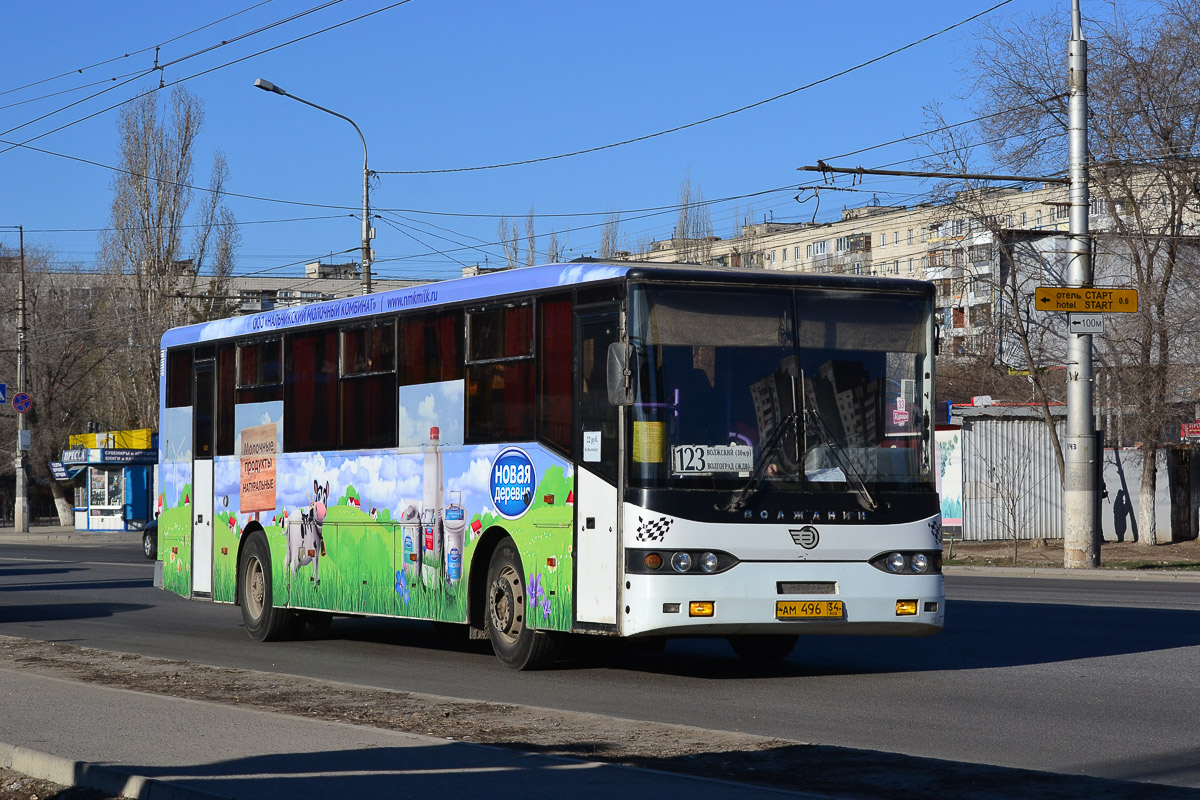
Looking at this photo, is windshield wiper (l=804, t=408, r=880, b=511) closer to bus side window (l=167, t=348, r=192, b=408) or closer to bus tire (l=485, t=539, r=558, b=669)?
bus tire (l=485, t=539, r=558, b=669)

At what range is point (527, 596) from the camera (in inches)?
508

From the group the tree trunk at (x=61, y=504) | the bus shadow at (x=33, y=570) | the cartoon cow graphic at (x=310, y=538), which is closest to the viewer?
the cartoon cow graphic at (x=310, y=538)

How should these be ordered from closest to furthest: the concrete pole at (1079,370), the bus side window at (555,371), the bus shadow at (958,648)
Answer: the bus side window at (555,371)
the bus shadow at (958,648)
the concrete pole at (1079,370)

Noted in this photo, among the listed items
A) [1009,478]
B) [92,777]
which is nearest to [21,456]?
[1009,478]

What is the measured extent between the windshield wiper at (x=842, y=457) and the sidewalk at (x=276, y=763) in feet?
14.7

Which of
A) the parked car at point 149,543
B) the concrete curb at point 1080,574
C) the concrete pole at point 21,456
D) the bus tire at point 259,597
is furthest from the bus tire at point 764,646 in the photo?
the concrete pole at point 21,456

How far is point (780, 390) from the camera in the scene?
12.1 metres

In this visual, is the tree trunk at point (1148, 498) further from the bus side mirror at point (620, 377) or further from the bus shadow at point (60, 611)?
the bus side mirror at point (620, 377)

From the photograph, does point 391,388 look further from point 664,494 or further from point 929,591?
point 929,591

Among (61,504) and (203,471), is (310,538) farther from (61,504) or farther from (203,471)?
(61,504)

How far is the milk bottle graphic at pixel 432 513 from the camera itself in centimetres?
1421

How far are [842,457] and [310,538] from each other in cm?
630

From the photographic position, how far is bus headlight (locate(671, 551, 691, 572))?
1169 centimetres

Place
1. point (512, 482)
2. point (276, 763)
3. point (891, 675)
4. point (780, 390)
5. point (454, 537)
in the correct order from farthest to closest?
point (454, 537)
point (512, 482)
point (891, 675)
point (780, 390)
point (276, 763)
